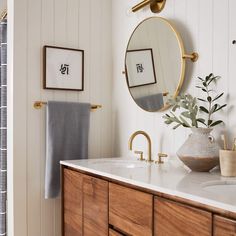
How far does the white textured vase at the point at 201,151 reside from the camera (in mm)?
1462

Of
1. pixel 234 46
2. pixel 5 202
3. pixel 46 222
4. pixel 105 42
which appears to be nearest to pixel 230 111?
pixel 234 46

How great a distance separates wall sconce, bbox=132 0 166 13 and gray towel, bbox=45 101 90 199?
73 centimetres

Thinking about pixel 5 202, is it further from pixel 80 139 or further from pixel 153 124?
pixel 153 124

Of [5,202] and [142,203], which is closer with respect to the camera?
[142,203]

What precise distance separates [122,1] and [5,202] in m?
1.73

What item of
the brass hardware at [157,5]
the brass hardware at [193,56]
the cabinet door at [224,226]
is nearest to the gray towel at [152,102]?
the brass hardware at [193,56]

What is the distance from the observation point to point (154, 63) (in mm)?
1967

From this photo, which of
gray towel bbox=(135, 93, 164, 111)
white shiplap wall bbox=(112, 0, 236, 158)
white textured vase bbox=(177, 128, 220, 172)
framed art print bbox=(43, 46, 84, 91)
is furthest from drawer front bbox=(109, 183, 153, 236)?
framed art print bbox=(43, 46, 84, 91)

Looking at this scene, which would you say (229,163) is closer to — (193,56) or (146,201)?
(146,201)

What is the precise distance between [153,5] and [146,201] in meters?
1.28

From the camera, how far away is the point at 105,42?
2.45m

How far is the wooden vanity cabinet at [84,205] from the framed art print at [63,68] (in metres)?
0.60

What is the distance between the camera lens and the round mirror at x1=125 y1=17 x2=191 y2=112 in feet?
5.90

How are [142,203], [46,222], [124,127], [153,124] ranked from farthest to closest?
[124,127]
[46,222]
[153,124]
[142,203]
